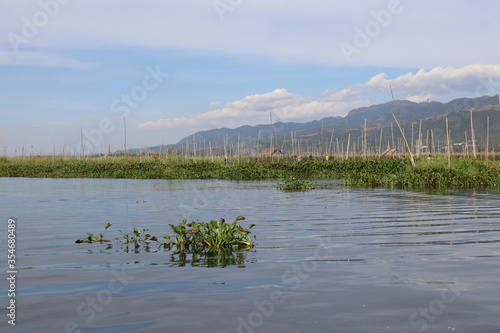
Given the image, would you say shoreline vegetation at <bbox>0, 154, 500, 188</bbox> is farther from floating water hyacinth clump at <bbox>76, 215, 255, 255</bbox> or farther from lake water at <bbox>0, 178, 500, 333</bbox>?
floating water hyacinth clump at <bbox>76, 215, 255, 255</bbox>

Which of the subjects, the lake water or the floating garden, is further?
the floating garden

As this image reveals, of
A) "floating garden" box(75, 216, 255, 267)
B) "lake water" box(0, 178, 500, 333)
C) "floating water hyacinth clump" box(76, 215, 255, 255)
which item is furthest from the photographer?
"floating water hyacinth clump" box(76, 215, 255, 255)

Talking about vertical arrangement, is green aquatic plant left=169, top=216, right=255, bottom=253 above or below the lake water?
above

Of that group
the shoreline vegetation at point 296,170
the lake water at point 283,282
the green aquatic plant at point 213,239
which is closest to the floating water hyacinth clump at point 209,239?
the green aquatic plant at point 213,239

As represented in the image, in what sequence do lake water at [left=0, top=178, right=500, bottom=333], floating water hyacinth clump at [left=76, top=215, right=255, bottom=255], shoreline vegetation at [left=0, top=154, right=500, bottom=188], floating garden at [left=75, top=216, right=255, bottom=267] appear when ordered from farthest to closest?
shoreline vegetation at [left=0, top=154, right=500, bottom=188], floating water hyacinth clump at [left=76, top=215, right=255, bottom=255], floating garden at [left=75, top=216, right=255, bottom=267], lake water at [left=0, top=178, right=500, bottom=333]

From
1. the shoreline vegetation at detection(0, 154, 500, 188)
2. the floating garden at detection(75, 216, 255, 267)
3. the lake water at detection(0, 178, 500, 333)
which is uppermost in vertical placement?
the shoreline vegetation at detection(0, 154, 500, 188)

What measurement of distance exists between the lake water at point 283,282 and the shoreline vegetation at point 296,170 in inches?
565

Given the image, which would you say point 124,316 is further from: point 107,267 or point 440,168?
point 440,168

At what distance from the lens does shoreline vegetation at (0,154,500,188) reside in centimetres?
2591

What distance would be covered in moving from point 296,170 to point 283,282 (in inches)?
1440

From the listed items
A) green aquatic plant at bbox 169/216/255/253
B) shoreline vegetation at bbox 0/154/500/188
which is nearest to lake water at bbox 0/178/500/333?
green aquatic plant at bbox 169/216/255/253

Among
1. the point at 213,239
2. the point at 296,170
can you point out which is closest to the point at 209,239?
the point at 213,239

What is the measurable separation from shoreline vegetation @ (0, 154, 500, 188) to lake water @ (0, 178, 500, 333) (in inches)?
565

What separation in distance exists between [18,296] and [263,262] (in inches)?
128
